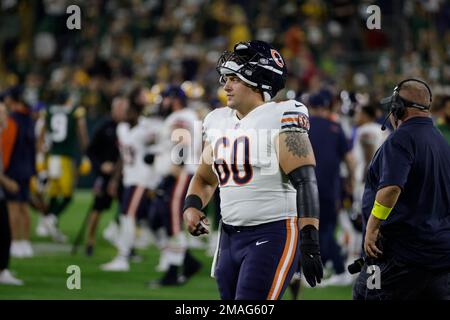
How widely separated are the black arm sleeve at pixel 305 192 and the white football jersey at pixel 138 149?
21.4 feet

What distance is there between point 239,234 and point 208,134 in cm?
73

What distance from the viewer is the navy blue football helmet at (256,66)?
247 inches

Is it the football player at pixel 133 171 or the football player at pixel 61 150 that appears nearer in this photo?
the football player at pixel 133 171

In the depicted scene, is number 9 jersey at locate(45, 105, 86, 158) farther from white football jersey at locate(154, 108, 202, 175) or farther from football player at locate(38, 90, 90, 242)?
white football jersey at locate(154, 108, 202, 175)

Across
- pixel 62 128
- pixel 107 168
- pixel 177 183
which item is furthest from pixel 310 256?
pixel 62 128

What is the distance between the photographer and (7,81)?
2567 cm

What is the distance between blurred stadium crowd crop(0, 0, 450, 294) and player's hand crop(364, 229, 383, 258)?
612 inches

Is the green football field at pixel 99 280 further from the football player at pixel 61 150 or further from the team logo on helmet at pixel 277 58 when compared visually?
the team logo on helmet at pixel 277 58

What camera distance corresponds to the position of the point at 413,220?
6.60 meters

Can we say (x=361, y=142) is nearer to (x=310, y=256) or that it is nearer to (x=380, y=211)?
(x=380, y=211)

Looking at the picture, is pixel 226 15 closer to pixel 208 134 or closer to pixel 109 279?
pixel 109 279

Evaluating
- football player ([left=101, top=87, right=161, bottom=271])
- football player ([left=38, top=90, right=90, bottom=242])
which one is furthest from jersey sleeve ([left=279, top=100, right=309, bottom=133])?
football player ([left=38, top=90, right=90, bottom=242])

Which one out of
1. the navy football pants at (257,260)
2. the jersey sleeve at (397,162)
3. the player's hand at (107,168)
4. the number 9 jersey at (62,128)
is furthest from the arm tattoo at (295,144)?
the number 9 jersey at (62,128)

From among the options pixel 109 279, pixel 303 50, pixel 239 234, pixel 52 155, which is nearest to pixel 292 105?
pixel 239 234
